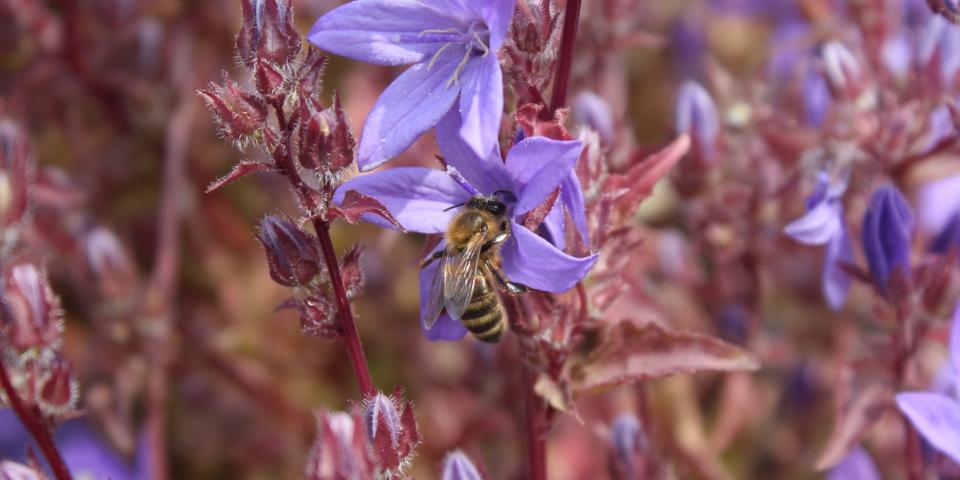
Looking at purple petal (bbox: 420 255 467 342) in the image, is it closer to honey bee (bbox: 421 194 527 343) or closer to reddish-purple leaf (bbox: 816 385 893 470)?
honey bee (bbox: 421 194 527 343)

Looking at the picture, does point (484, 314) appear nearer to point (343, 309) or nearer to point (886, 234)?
point (343, 309)

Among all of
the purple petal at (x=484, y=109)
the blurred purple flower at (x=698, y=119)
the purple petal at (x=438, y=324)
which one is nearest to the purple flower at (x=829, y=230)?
the blurred purple flower at (x=698, y=119)

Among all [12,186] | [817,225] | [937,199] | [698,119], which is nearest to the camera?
[817,225]

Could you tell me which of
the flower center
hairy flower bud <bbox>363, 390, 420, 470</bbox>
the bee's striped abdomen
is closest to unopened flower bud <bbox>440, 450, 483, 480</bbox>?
hairy flower bud <bbox>363, 390, 420, 470</bbox>

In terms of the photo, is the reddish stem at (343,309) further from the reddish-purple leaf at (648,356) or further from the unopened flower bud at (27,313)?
the unopened flower bud at (27,313)

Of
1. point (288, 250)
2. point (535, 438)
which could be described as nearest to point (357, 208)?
point (288, 250)
